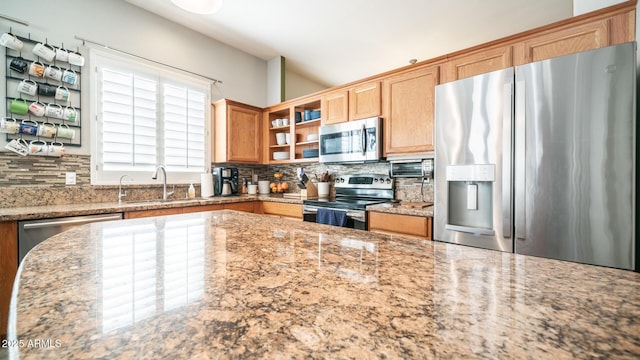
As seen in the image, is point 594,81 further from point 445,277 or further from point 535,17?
point 535,17

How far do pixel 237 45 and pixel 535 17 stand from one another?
3579 mm

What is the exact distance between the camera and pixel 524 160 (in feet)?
5.24

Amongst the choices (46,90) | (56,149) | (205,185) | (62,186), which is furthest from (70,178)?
(205,185)

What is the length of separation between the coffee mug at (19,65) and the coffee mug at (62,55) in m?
0.23

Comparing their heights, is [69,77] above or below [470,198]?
above

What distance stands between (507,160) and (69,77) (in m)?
3.57

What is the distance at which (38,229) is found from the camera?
1.77 metres

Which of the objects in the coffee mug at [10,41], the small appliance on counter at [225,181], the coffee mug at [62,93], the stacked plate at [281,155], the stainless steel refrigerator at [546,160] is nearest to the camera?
the stainless steel refrigerator at [546,160]

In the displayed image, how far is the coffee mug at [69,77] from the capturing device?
90.7 inches

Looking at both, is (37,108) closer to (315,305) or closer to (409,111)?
(315,305)

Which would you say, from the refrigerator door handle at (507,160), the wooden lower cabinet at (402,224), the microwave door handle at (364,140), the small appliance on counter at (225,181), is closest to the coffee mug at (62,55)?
the small appliance on counter at (225,181)

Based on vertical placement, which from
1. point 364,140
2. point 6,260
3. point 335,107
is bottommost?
point 6,260

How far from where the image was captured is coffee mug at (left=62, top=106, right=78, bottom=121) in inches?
91.1

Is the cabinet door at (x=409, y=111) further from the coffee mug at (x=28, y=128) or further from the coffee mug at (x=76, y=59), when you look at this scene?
the coffee mug at (x=28, y=128)
